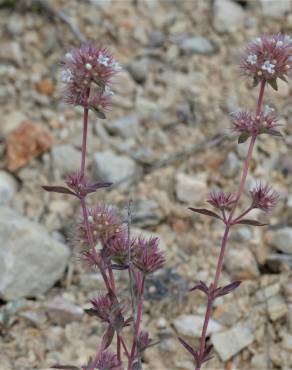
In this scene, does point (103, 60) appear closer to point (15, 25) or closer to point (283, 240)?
point (283, 240)

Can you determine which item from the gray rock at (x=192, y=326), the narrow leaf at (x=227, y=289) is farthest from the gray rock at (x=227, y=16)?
the narrow leaf at (x=227, y=289)

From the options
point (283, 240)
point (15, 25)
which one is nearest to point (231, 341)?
point (283, 240)

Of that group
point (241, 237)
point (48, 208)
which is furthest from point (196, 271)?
point (48, 208)

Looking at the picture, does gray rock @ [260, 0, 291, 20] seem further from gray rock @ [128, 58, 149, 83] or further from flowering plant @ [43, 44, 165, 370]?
flowering plant @ [43, 44, 165, 370]

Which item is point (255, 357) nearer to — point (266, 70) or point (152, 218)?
point (152, 218)

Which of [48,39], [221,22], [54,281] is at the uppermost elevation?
[221,22]

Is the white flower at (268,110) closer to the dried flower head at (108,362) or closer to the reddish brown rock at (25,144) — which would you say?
the dried flower head at (108,362)
